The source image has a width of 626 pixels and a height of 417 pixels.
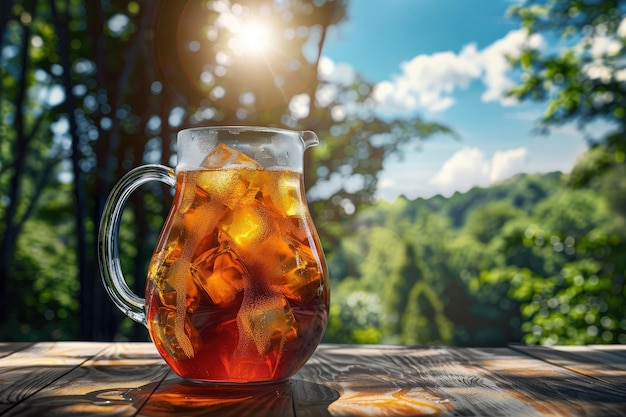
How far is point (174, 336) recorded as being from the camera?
734 mm

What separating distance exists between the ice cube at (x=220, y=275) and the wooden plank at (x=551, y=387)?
296 mm

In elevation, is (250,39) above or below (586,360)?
above

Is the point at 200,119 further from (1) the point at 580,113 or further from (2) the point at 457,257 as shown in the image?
(2) the point at 457,257

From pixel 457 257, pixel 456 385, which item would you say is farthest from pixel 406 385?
pixel 457 257

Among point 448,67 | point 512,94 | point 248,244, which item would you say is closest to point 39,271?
point 512,94

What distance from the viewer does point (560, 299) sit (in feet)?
15.5

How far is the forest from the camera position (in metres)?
4.30

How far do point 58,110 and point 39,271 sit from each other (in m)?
2.73

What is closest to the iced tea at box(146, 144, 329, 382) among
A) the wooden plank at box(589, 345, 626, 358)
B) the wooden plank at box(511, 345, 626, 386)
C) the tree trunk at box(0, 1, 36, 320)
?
the wooden plank at box(511, 345, 626, 386)

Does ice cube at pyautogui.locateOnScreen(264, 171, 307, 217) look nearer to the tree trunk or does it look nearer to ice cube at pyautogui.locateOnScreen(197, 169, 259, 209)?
ice cube at pyautogui.locateOnScreen(197, 169, 259, 209)

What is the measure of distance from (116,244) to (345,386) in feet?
1.04

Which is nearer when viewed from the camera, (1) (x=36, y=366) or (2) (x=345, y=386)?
(2) (x=345, y=386)

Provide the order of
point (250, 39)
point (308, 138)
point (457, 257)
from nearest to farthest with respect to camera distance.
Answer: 1. point (308, 138)
2. point (250, 39)
3. point (457, 257)

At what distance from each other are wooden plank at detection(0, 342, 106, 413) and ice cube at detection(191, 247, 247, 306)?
20 cm
